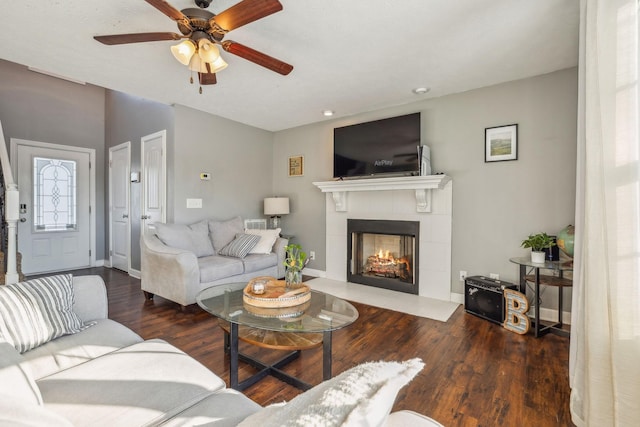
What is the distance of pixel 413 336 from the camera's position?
250cm

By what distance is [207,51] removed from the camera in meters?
1.94

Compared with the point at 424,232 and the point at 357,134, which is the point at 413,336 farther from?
the point at 357,134

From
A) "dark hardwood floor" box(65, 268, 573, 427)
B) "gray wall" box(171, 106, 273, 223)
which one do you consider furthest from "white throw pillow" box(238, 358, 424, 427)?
"gray wall" box(171, 106, 273, 223)

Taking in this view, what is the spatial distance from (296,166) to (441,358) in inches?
138

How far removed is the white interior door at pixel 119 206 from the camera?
4.61 meters

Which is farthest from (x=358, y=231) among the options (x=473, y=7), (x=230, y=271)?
(x=473, y=7)

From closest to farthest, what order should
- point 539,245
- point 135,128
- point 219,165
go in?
1. point 539,245
2. point 219,165
3. point 135,128

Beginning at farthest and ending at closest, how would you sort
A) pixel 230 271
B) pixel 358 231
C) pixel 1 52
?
1. pixel 358 231
2. pixel 230 271
3. pixel 1 52

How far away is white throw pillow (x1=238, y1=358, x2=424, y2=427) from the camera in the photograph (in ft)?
1.49

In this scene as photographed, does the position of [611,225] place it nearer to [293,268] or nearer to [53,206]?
[293,268]

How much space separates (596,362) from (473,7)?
2141mm

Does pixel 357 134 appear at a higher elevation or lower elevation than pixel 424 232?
higher

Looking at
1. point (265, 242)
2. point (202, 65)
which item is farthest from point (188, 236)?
point (202, 65)

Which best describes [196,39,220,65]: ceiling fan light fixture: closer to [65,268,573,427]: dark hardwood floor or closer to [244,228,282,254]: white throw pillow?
[65,268,573,427]: dark hardwood floor
